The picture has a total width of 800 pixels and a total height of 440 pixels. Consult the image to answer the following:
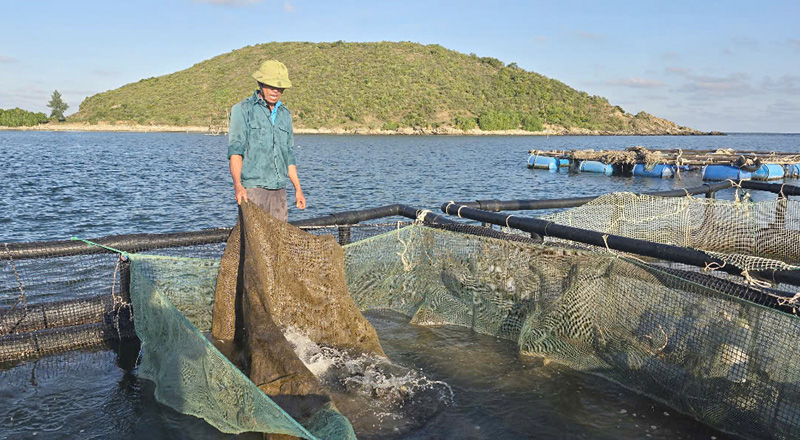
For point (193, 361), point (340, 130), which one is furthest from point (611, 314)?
point (340, 130)

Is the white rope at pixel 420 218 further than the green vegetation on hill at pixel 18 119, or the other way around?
the green vegetation on hill at pixel 18 119

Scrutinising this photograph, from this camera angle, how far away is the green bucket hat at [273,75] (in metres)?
5.48

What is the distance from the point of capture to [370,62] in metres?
175

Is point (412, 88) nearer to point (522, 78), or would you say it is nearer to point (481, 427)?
point (522, 78)

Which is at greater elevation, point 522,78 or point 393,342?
point 522,78

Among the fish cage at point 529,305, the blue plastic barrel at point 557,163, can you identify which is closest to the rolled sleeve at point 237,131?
the fish cage at point 529,305

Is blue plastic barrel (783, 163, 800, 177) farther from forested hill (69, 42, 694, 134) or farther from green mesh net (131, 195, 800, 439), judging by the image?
forested hill (69, 42, 694, 134)

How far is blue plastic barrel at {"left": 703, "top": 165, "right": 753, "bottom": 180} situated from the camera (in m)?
34.2

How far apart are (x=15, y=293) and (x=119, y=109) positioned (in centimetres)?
18297

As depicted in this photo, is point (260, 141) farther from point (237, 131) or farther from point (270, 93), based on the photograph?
point (270, 93)

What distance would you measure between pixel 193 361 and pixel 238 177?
1949 mm

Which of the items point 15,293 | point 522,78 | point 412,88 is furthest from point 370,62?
point 15,293

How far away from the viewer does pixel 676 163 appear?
41.0 metres

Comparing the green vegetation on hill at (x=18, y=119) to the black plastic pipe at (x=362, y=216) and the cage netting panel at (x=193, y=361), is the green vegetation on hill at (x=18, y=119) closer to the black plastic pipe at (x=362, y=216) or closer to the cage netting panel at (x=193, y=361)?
the black plastic pipe at (x=362, y=216)
